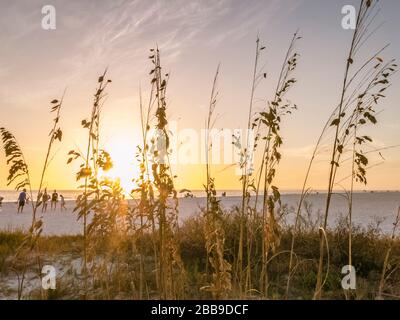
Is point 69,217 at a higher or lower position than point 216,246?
lower

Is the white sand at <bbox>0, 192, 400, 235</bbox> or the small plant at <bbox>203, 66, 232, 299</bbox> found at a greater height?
the small plant at <bbox>203, 66, 232, 299</bbox>

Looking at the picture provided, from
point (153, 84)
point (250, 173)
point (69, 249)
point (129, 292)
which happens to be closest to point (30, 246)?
point (153, 84)

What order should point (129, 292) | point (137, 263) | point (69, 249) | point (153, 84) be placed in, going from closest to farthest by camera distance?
point (153, 84), point (129, 292), point (137, 263), point (69, 249)

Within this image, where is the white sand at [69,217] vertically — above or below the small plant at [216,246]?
below

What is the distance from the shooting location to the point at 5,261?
8211mm

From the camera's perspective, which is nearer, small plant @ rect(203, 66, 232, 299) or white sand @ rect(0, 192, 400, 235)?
small plant @ rect(203, 66, 232, 299)

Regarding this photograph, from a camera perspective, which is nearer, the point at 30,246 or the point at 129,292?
the point at 30,246

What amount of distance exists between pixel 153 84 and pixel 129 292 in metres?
3.72

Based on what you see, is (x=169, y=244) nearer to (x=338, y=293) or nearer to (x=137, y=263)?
(x=338, y=293)

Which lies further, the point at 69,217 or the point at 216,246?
the point at 69,217

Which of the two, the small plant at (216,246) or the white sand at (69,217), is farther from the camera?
the white sand at (69,217)
